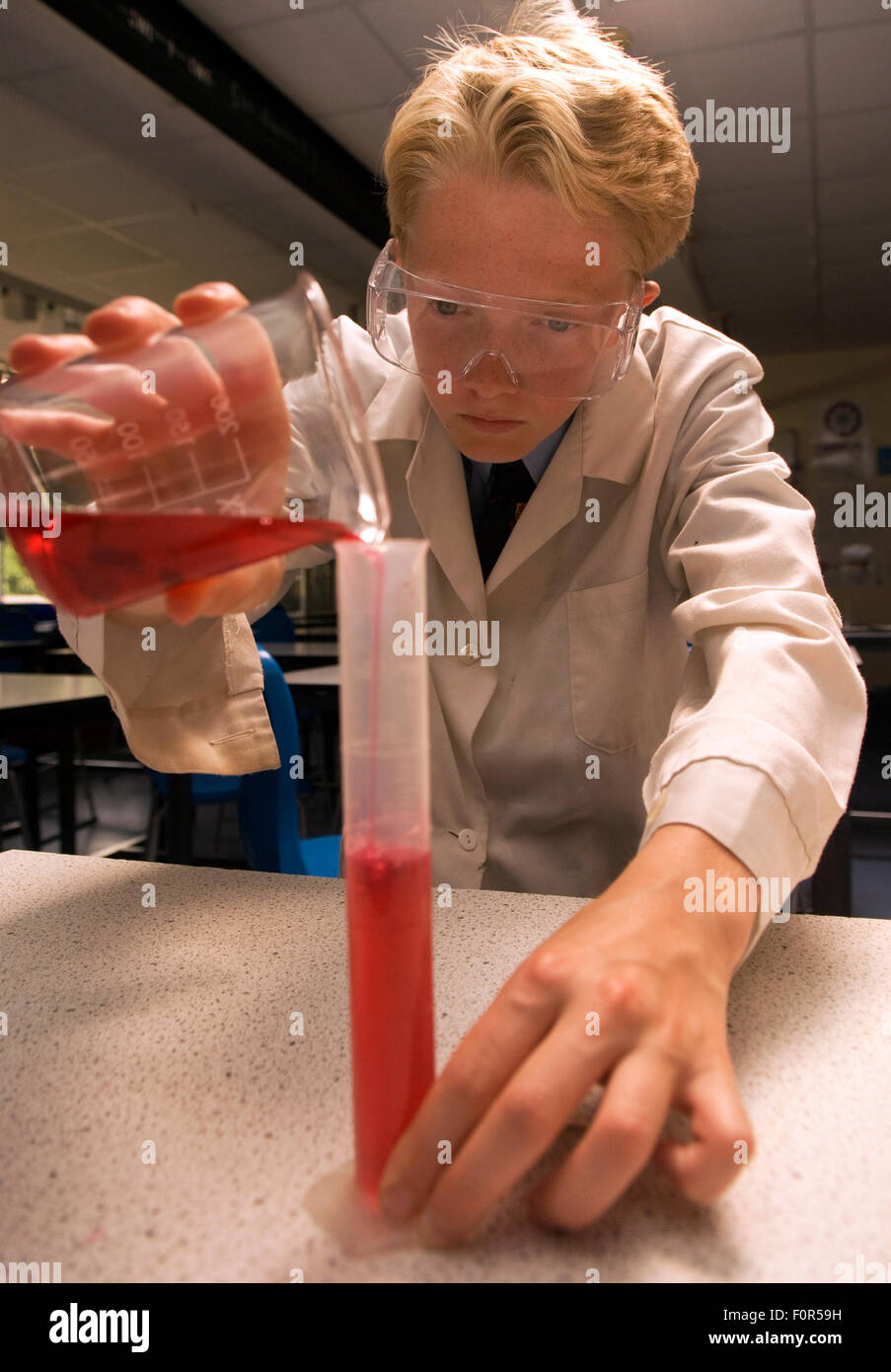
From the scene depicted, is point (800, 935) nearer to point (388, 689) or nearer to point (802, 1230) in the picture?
point (802, 1230)

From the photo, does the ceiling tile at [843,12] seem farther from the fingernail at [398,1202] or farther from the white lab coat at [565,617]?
the fingernail at [398,1202]

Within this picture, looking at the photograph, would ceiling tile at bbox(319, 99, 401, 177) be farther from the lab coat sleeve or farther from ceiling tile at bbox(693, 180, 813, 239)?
the lab coat sleeve

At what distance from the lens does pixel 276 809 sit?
1.79 meters

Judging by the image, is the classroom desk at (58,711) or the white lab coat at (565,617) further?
the classroom desk at (58,711)

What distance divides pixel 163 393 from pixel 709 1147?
1.79 feet

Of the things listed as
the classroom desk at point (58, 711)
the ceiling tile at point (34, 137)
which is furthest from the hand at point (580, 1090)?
the ceiling tile at point (34, 137)

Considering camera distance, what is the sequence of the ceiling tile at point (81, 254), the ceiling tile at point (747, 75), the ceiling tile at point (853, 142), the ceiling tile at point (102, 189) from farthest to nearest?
1. the ceiling tile at point (81, 254)
2. the ceiling tile at point (102, 189)
3. the ceiling tile at point (853, 142)
4. the ceiling tile at point (747, 75)

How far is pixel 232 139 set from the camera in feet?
14.0

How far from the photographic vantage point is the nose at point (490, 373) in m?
1.02

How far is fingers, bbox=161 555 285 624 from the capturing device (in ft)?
2.29

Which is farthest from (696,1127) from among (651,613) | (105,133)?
(105,133)

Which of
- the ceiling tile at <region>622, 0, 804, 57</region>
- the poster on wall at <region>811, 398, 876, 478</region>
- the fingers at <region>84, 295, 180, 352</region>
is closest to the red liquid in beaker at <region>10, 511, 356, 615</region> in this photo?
the fingers at <region>84, 295, 180, 352</region>

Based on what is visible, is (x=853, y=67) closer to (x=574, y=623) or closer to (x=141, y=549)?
(x=574, y=623)

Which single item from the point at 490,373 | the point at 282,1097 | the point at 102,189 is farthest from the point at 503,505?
the point at 102,189
